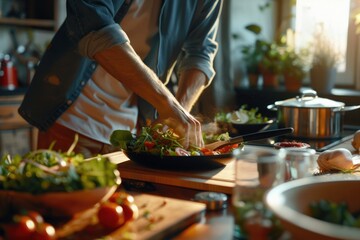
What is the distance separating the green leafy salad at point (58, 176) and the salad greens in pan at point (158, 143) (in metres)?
0.41

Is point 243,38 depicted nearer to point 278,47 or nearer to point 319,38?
point 278,47

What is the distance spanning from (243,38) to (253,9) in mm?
244

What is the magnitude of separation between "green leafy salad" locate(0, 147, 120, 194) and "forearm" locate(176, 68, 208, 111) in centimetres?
104

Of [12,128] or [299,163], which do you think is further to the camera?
[12,128]

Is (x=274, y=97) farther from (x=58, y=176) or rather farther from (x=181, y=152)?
(x=58, y=176)

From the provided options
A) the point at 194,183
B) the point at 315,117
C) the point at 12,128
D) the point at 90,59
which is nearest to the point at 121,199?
the point at 194,183

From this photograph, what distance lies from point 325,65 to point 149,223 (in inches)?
99.8

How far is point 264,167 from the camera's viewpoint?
0.87 meters

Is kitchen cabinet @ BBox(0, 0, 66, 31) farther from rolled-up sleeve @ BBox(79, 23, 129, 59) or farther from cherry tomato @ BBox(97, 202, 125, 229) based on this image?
cherry tomato @ BBox(97, 202, 125, 229)

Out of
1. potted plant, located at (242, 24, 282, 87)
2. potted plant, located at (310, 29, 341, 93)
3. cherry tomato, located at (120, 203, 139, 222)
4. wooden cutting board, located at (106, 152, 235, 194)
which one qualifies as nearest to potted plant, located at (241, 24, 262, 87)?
potted plant, located at (242, 24, 282, 87)

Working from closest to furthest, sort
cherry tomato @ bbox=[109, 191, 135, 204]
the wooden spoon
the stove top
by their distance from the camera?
1. cherry tomato @ bbox=[109, 191, 135, 204]
2. the wooden spoon
3. the stove top

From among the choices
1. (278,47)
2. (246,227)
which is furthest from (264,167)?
(278,47)

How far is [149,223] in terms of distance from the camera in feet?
2.94

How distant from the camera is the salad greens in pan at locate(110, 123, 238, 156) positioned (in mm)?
1378
